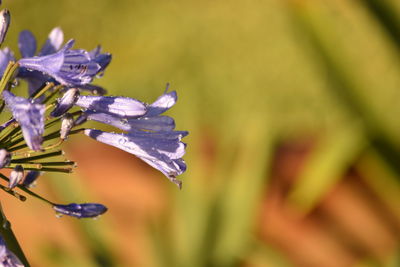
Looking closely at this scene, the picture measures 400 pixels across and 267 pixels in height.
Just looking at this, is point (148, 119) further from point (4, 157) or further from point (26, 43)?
point (26, 43)

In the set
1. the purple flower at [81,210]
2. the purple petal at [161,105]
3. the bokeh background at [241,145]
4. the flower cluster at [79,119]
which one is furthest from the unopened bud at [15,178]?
the bokeh background at [241,145]

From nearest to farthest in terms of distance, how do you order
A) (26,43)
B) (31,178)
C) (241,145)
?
(31,178)
(26,43)
(241,145)

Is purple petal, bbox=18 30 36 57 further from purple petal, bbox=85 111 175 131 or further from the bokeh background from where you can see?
the bokeh background

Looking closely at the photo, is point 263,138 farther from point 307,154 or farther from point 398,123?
point 307,154

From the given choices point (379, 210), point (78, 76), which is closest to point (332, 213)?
point (379, 210)

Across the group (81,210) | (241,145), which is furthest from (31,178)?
(241,145)

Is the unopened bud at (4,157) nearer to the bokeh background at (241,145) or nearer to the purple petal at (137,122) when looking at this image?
the purple petal at (137,122)

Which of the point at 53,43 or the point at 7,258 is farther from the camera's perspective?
the point at 53,43
